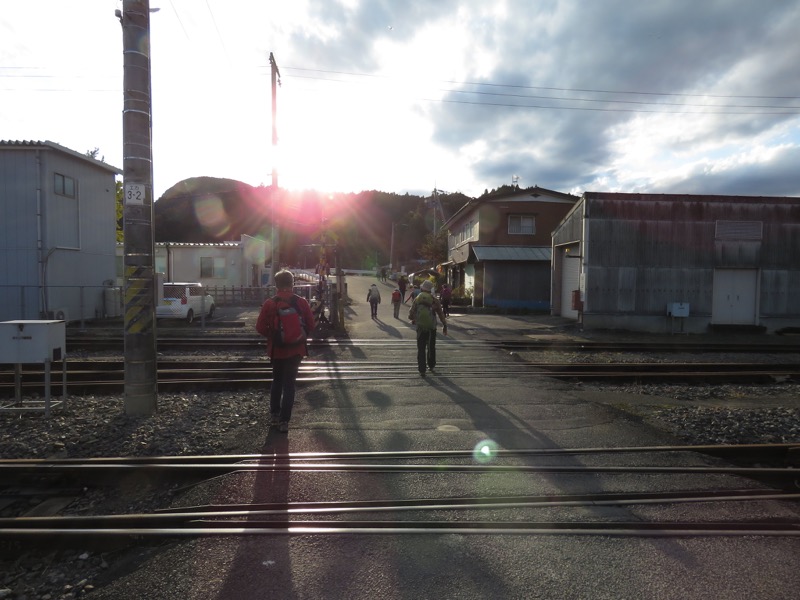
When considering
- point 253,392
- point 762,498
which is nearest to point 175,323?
point 253,392

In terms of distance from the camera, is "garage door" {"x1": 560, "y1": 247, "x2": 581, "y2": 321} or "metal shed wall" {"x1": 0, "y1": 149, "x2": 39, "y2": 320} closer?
"metal shed wall" {"x1": 0, "y1": 149, "x2": 39, "y2": 320}

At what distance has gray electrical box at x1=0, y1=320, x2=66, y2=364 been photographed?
21.6 ft

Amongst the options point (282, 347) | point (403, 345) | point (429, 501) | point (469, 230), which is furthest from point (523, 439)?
point (469, 230)

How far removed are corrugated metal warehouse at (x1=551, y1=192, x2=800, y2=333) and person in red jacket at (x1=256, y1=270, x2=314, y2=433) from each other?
16.2 m

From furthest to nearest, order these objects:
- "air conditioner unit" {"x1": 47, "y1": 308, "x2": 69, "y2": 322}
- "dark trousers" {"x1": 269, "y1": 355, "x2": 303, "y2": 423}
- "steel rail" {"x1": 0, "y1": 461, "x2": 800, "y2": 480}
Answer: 1. "air conditioner unit" {"x1": 47, "y1": 308, "x2": 69, "y2": 322}
2. "dark trousers" {"x1": 269, "y1": 355, "x2": 303, "y2": 423}
3. "steel rail" {"x1": 0, "y1": 461, "x2": 800, "y2": 480}

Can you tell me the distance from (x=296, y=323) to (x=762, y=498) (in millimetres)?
4665

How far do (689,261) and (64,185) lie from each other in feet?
78.6

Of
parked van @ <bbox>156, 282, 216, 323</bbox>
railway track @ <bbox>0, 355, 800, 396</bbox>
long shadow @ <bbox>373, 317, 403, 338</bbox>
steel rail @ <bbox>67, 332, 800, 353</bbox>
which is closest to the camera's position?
railway track @ <bbox>0, 355, 800, 396</bbox>

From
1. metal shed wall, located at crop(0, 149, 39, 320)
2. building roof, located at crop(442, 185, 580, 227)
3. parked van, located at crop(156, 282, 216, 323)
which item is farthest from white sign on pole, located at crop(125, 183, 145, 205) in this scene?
building roof, located at crop(442, 185, 580, 227)

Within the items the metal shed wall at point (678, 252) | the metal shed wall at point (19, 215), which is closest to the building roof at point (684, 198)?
the metal shed wall at point (678, 252)

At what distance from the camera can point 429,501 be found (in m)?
4.33

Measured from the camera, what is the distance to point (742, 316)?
21.0m

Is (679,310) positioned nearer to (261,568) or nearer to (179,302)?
→ (179,302)

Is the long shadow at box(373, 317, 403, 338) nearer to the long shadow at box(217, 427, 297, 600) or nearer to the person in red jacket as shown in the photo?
the person in red jacket
